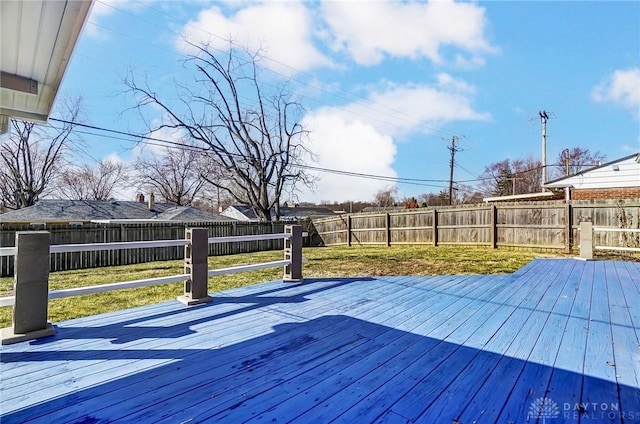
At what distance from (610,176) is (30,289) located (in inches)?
634

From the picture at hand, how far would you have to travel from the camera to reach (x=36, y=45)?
2.33 meters

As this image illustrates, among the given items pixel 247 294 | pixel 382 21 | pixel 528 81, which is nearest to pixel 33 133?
pixel 382 21

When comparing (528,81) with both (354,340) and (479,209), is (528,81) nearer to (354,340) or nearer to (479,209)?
(479,209)

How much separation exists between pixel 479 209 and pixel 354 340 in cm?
1039

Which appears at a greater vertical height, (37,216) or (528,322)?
(37,216)

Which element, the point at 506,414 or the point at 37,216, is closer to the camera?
the point at 506,414

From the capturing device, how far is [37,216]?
1516 centimetres

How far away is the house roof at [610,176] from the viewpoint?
37.0 ft

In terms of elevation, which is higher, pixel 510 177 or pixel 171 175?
pixel 510 177

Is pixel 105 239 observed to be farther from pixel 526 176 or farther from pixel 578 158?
pixel 578 158

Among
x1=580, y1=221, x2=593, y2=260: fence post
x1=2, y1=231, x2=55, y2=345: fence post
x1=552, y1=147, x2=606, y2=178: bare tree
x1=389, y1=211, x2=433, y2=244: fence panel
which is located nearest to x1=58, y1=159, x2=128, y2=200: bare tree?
x1=389, y1=211, x2=433, y2=244: fence panel

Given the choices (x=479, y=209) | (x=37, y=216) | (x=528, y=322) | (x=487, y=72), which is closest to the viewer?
(x=528, y=322)

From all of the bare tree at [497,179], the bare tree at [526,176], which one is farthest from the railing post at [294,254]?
the bare tree at [497,179]

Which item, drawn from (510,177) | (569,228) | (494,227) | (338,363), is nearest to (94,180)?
(494,227)
